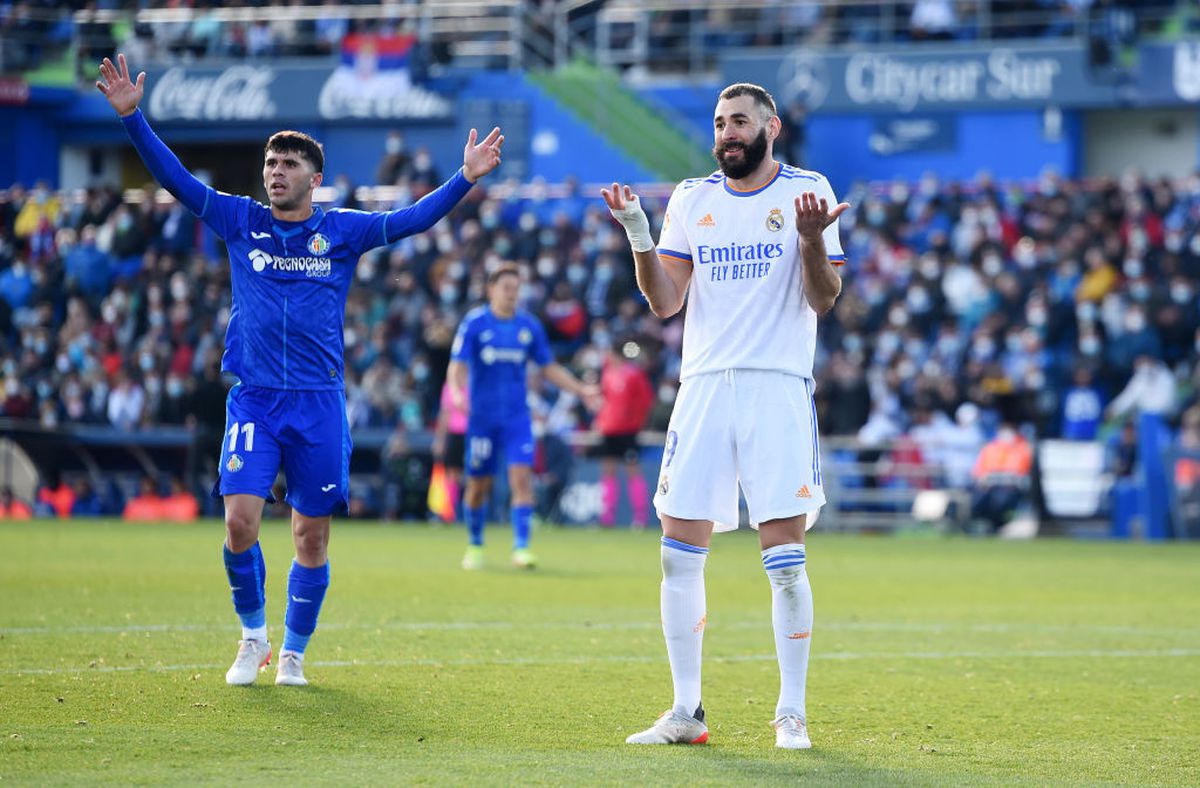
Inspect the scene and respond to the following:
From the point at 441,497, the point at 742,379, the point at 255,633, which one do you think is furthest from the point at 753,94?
the point at 441,497

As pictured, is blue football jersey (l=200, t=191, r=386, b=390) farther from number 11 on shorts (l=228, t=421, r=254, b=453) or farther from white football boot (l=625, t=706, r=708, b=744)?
white football boot (l=625, t=706, r=708, b=744)

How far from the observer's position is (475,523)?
1614 cm

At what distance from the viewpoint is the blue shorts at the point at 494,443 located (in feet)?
53.6

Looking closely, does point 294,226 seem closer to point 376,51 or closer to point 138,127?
point 138,127

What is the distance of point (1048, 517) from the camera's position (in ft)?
77.8

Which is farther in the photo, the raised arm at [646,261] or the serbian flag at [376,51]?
the serbian flag at [376,51]

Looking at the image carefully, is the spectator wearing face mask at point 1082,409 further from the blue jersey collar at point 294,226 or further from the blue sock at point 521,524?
the blue jersey collar at point 294,226

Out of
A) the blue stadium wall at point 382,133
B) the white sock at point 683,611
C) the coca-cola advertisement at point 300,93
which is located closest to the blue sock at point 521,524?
the white sock at point 683,611

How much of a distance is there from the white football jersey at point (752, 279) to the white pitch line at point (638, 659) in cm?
268

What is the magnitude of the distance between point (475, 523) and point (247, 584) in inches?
309

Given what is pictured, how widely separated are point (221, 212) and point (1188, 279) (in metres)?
A: 20.5

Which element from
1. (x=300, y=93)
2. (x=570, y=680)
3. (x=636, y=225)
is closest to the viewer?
(x=636, y=225)

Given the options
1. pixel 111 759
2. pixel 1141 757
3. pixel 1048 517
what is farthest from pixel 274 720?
pixel 1048 517

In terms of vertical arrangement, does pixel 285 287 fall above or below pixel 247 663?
above
